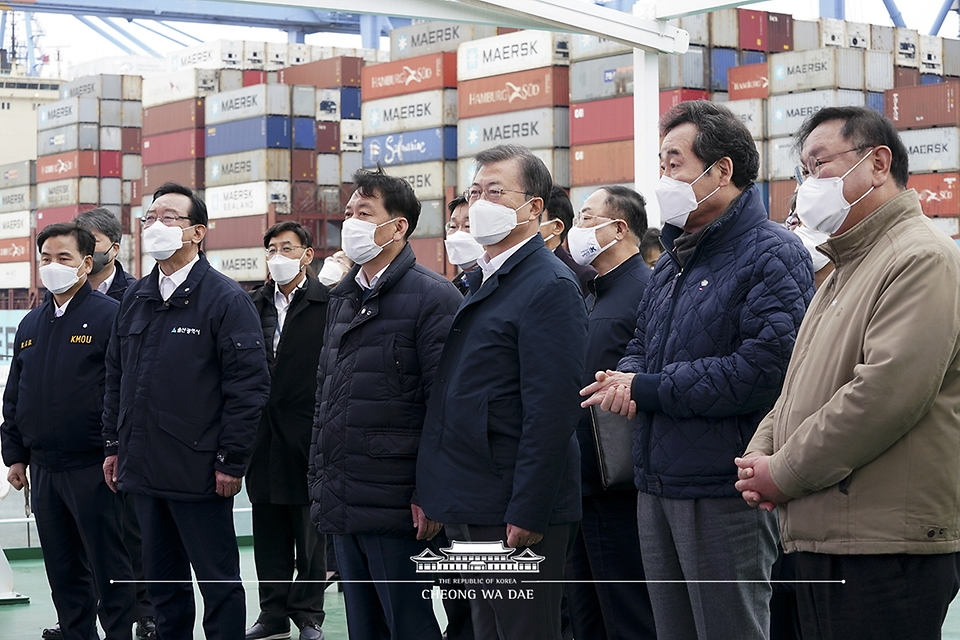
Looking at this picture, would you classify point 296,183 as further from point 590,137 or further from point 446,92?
point 590,137

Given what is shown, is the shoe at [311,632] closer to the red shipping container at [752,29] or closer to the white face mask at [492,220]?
the white face mask at [492,220]

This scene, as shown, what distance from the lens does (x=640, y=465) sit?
2.91m

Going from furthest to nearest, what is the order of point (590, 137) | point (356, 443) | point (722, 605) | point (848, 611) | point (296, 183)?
point (296, 183) < point (590, 137) < point (356, 443) < point (722, 605) < point (848, 611)

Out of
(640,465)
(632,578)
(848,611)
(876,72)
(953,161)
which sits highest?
(876,72)

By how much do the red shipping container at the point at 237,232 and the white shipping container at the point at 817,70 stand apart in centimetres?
1336

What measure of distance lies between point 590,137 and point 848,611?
2078 centimetres

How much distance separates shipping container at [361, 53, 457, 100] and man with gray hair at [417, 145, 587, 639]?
78.7 ft

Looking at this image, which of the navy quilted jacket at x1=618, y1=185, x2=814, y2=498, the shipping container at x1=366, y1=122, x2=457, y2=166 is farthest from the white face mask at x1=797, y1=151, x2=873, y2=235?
the shipping container at x1=366, y1=122, x2=457, y2=166

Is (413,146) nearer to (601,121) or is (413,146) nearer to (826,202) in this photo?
(601,121)

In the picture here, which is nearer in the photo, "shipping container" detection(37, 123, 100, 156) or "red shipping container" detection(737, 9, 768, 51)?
"red shipping container" detection(737, 9, 768, 51)

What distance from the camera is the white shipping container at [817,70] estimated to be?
21938 millimetres

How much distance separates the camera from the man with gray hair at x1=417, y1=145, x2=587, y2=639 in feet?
9.37

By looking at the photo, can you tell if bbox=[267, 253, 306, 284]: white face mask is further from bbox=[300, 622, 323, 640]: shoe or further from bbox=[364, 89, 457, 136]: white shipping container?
bbox=[364, 89, 457, 136]: white shipping container

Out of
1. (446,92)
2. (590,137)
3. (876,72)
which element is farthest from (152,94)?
(876,72)
